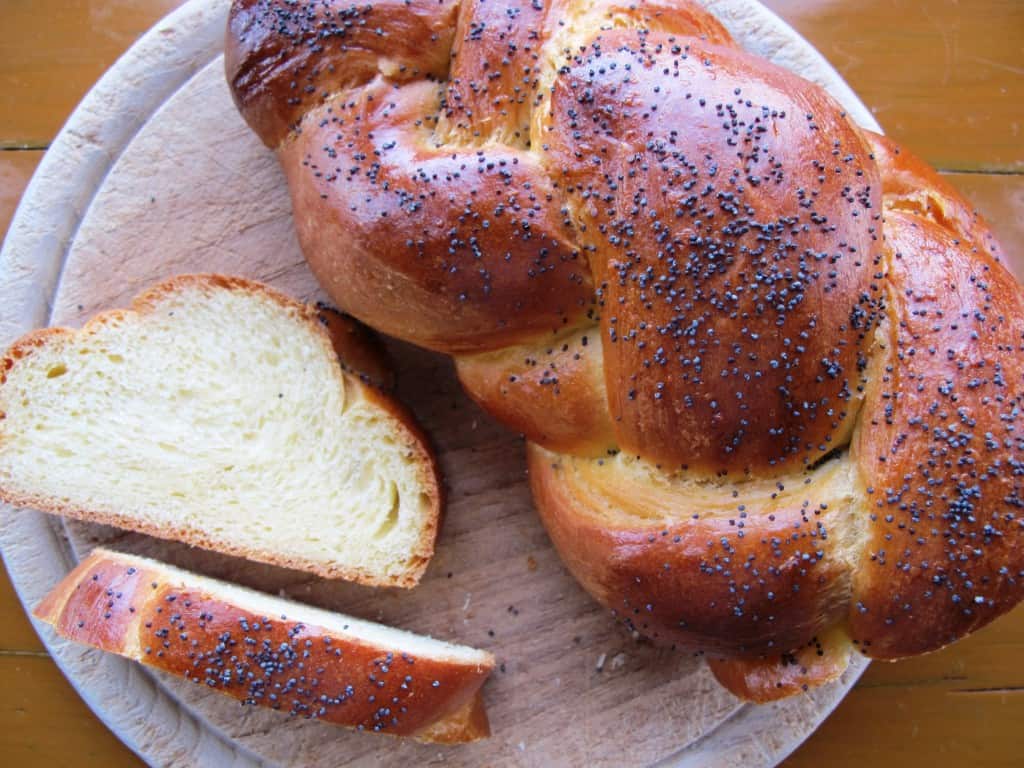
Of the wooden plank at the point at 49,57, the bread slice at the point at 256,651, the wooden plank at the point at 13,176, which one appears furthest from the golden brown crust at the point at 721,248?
the wooden plank at the point at 13,176

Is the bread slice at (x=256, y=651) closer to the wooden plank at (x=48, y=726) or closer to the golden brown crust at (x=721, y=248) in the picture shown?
the wooden plank at (x=48, y=726)

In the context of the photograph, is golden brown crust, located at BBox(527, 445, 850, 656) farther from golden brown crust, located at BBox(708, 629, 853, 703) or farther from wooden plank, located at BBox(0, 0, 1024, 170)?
wooden plank, located at BBox(0, 0, 1024, 170)

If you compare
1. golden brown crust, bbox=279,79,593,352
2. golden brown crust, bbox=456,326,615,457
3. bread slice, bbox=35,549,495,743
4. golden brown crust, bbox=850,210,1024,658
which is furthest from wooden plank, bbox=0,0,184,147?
golden brown crust, bbox=850,210,1024,658

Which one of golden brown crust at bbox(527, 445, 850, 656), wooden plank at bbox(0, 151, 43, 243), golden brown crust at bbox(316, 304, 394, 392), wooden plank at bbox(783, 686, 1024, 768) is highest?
wooden plank at bbox(0, 151, 43, 243)

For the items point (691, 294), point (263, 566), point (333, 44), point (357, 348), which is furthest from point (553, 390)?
point (263, 566)

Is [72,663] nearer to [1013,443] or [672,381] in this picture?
[672,381]
